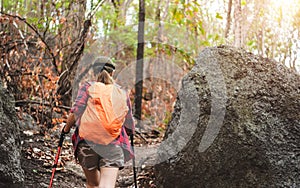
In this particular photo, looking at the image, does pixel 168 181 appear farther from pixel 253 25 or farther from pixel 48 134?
pixel 253 25

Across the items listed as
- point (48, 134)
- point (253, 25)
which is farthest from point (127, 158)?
point (253, 25)

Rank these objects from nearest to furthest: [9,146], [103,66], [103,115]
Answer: [103,115] → [103,66] → [9,146]

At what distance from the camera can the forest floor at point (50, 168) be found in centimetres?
Result: 640

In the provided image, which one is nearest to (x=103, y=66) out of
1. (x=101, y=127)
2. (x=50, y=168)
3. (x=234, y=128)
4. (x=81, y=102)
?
(x=81, y=102)

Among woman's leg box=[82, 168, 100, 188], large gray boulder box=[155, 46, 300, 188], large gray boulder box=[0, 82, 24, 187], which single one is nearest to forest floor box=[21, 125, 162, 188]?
large gray boulder box=[0, 82, 24, 187]

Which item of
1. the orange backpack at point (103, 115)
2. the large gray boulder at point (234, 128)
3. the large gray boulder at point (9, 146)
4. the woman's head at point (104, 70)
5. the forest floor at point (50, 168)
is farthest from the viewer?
the forest floor at point (50, 168)

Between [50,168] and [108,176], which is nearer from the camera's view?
[108,176]

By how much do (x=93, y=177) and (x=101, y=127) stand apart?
2.01 ft

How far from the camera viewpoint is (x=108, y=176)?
432 cm

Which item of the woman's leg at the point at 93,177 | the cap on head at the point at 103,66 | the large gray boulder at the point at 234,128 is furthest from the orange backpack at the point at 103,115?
the large gray boulder at the point at 234,128

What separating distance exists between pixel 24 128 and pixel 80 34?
8.22ft

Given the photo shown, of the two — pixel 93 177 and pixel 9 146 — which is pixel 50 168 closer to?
pixel 9 146

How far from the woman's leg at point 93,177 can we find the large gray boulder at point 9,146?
1.17 metres

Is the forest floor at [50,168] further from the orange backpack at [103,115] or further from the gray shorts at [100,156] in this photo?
the orange backpack at [103,115]
